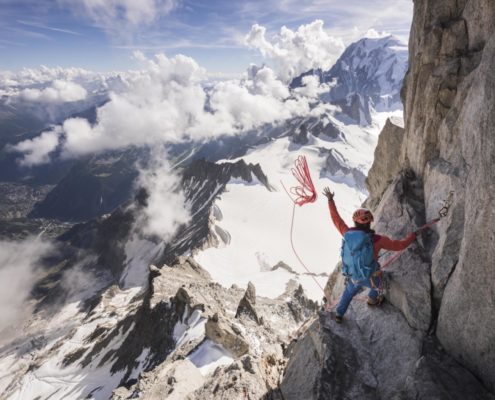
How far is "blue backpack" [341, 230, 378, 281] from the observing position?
10.4m

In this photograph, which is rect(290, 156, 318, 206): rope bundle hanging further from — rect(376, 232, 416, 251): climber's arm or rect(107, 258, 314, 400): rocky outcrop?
rect(107, 258, 314, 400): rocky outcrop

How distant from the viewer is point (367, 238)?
10.4 metres

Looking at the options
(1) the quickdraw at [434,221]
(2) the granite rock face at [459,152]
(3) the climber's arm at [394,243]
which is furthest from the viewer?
(1) the quickdraw at [434,221]

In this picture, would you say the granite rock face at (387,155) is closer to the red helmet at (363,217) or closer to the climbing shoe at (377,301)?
the climbing shoe at (377,301)

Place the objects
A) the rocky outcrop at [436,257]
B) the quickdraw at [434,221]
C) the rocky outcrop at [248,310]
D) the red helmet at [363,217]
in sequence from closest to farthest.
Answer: the rocky outcrop at [436,257] → the red helmet at [363,217] → the quickdraw at [434,221] → the rocky outcrop at [248,310]

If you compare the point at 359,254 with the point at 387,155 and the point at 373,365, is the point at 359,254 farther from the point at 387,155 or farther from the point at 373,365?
the point at 387,155

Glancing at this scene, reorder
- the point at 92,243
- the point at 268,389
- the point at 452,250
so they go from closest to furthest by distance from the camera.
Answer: the point at 452,250
the point at 268,389
the point at 92,243

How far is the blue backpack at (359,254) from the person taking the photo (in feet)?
34.3

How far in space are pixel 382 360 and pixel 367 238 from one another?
12.5ft

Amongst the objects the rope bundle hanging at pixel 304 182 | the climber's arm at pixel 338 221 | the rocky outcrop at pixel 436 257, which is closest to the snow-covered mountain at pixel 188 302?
the rocky outcrop at pixel 436 257

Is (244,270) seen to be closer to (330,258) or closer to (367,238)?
(330,258)

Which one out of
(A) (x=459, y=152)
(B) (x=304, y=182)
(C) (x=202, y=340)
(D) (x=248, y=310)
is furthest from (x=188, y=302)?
(A) (x=459, y=152)

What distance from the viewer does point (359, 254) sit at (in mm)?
10594

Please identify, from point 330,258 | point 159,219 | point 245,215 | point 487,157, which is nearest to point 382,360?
point 487,157
